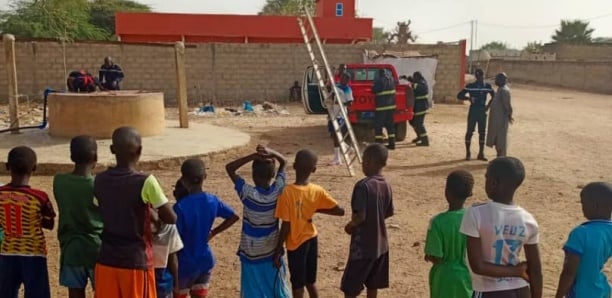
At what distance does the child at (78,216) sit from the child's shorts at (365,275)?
1564mm

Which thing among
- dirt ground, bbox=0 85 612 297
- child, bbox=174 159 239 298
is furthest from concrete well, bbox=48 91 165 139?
child, bbox=174 159 239 298

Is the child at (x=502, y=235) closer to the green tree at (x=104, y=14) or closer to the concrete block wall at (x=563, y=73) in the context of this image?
the concrete block wall at (x=563, y=73)

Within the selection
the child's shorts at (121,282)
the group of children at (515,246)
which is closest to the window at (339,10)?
the group of children at (515,246)

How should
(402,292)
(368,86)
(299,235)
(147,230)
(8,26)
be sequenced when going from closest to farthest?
1. (147,230)
2. (299,235)
3. (402,292)
4. (368,86)
5. (8,26)

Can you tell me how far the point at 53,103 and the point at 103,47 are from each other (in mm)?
10614

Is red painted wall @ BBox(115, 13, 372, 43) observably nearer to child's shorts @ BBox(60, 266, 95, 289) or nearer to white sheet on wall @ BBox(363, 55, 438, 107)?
white sheet on wall @ BBox(363, 55, 438, 107)

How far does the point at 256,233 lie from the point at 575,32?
199 feet

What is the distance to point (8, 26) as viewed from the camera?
91.4ft

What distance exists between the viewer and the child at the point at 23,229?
3342 millimetres

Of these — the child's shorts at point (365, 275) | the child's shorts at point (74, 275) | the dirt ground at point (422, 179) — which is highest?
the child's shorts at point (74, 275)

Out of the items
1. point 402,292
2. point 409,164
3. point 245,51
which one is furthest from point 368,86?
point 245,51

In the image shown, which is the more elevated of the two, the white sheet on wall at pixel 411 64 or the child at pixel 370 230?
the white sheet on wall at pixel 411 64

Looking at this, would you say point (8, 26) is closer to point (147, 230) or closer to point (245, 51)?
point (245, 51)

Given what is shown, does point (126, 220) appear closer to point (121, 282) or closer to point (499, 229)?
point (121, 282)
